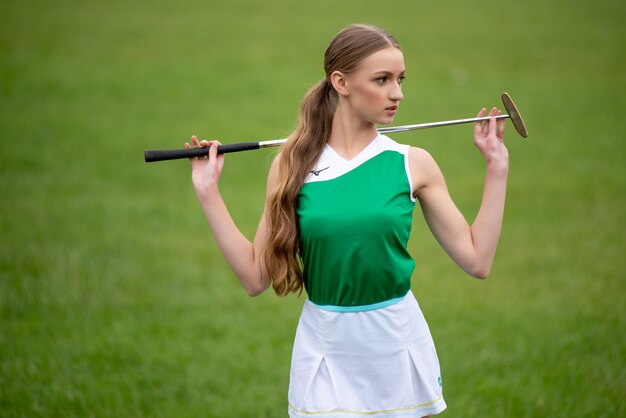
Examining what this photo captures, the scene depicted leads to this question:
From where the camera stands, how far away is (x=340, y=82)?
308 centimetres

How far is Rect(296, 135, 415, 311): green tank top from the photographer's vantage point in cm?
292

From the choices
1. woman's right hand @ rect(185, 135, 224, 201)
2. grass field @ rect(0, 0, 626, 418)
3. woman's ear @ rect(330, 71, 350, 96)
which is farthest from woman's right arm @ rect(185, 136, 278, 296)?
grass field @ rect(0, 0, 626, 418)

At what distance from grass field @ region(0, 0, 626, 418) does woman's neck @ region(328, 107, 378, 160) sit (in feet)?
8.44

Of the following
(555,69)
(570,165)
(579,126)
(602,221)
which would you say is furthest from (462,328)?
(555,69)

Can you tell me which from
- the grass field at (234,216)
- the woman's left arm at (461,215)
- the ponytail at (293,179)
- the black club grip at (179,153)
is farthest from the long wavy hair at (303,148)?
the grass field at (234,216)

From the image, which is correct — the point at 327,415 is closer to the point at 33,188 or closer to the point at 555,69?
the point at 33,188

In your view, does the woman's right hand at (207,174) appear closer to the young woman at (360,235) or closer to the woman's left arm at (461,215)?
the young woman at (360,235)

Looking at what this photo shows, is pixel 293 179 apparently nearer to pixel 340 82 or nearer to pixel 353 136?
pixel 353 136

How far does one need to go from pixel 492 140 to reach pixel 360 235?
2.11ft

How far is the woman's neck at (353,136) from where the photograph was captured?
3.08 meters

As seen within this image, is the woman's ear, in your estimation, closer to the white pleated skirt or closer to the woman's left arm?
the woman's left arm

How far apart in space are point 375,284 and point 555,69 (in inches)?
538

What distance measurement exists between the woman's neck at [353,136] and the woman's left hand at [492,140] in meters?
0.40

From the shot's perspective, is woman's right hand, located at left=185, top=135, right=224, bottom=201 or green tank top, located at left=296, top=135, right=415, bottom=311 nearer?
green tank top, located at left=296, top=135, right=415, bottom=311
